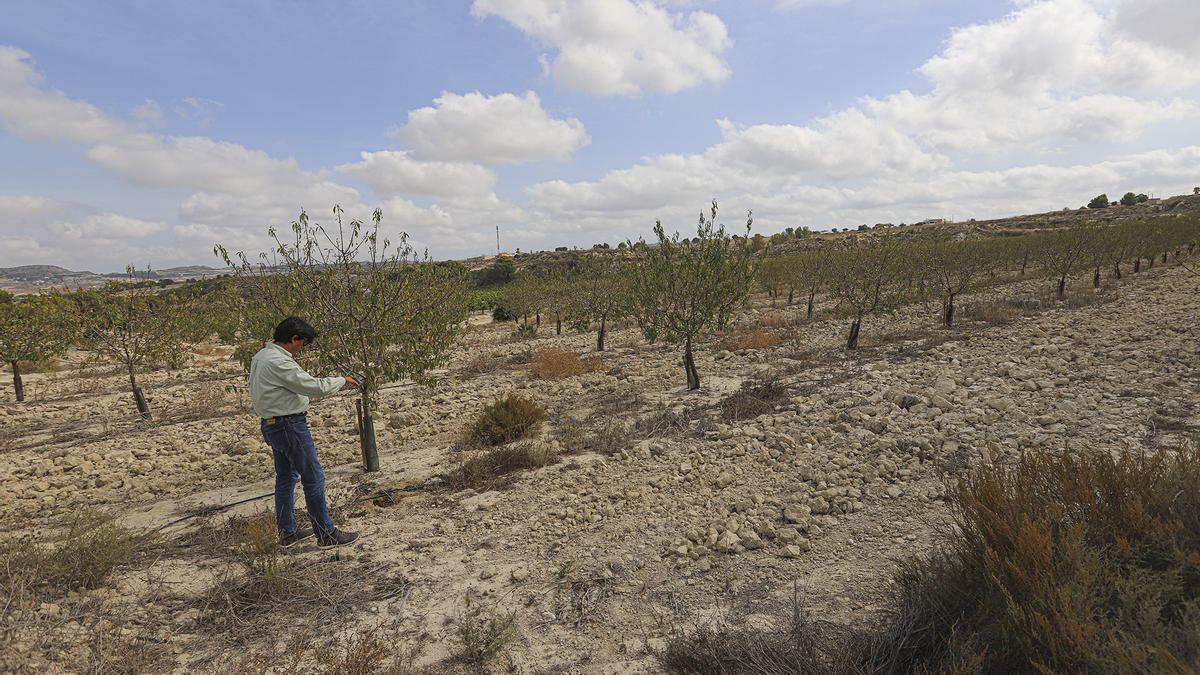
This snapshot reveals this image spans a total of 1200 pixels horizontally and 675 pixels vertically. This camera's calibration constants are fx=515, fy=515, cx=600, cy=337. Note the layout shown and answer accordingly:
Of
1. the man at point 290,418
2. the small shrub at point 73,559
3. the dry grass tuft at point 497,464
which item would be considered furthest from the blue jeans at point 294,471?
the dry grass tuft at point 497,464

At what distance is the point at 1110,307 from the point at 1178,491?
20.6 meters

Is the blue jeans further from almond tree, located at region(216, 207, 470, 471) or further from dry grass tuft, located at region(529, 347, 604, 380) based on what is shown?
dry grass tuft, located at region(529, 347, 604, 380)

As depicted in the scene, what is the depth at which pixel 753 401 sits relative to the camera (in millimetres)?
9328

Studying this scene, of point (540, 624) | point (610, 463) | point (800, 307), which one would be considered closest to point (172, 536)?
point (540, 624)

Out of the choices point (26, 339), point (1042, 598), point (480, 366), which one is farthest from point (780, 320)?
point (26, 339)

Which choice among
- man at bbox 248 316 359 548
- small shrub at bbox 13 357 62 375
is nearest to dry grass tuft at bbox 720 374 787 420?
man at bbox 248 316 359 548

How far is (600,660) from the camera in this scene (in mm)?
3518

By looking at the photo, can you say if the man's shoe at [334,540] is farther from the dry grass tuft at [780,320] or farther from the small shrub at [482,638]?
the dry grass tuft at [780,320]

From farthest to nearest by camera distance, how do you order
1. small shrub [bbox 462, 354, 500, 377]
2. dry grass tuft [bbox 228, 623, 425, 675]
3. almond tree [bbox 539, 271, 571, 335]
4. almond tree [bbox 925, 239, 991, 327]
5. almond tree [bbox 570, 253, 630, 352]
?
almond tree [bbox 539, 271, 571, 335] → almond tree [bbox 570, 253, 630, 352] → almond tree [bbox 925, 239, 991, 327] → small shrub [bbox 462, 354, 500, 377] → dry grass tuft [bbox 228, 623, 425, 675]

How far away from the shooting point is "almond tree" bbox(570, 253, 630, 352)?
65.2 feet

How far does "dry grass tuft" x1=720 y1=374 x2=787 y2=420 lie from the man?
20.2 ft

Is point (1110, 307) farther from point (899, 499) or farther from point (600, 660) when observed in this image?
Result: point (600, 660)

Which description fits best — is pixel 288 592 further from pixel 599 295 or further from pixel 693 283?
pixel 599 295

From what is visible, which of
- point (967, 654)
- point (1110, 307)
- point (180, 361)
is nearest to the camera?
point (967, 654)
